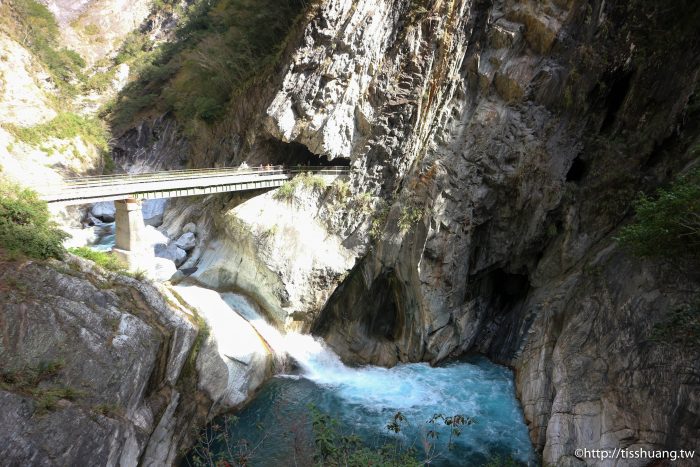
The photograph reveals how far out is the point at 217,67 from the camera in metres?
25.7

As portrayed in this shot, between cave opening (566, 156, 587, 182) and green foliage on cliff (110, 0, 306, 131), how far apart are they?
1573 centimetres

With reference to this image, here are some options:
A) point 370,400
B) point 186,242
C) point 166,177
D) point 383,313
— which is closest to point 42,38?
point 186,242

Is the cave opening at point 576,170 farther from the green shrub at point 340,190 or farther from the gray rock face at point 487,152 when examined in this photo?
the green shrub at point 340,190

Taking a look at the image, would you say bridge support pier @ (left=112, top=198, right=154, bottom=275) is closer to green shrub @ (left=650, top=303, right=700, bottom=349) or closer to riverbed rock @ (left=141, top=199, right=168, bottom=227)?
riverbed rock @ (left=141, top=199, right=168, bottom=227)

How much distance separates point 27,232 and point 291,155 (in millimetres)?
13460

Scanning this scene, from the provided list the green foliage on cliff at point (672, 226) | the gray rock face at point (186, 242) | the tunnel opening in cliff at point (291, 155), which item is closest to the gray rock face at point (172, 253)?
the gray rock face at point (186, 242)

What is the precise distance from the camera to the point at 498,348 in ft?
57.4

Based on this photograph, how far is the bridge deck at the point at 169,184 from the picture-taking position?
15797mm

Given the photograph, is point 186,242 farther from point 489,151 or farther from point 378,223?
point 489,151

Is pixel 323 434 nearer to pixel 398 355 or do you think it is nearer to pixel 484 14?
pixel 398 355

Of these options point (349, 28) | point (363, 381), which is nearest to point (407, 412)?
point (363, 381)

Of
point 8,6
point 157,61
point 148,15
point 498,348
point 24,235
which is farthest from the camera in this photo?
point 148,15

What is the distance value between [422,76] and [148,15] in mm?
55221

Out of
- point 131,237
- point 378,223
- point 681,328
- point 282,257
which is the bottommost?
point 681,328
